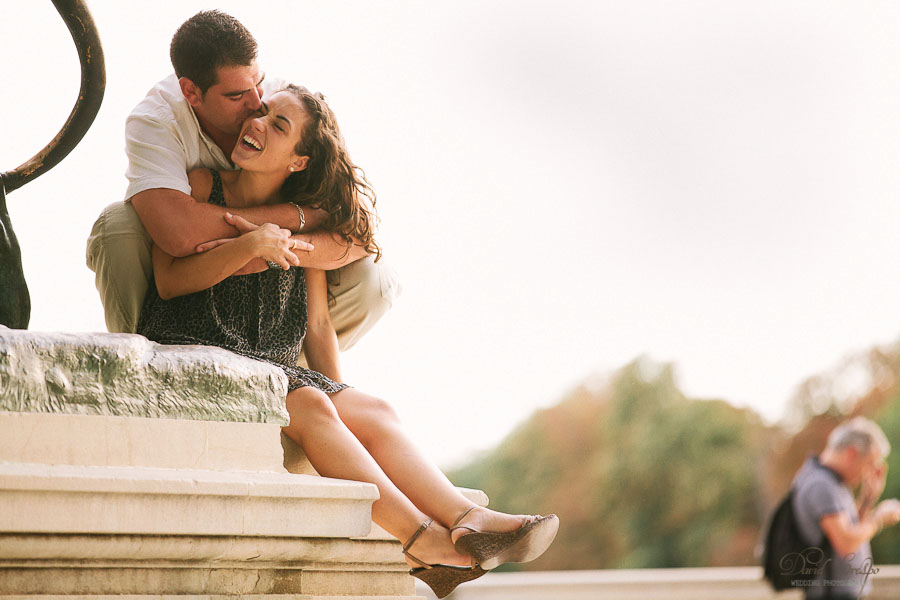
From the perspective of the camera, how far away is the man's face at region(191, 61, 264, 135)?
3037 millimetres

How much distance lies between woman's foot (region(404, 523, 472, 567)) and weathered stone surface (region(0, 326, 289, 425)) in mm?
419

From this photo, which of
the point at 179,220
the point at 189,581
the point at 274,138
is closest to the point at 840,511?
the point at 274,138

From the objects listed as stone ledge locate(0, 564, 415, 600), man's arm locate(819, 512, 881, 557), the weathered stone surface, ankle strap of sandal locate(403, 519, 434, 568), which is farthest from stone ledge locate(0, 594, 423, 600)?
man's arm locate(819, 512, 881, 557)

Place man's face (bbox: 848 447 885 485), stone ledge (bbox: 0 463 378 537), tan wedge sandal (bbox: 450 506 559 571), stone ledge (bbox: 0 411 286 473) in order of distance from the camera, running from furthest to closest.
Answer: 1. man's face (bbox: 848 447 885 485)
2. tan wedge sandal (bbox: 450 506 559 571)
3. stone ledge (bbox: 0 411 286 473)
4. stone ledge (bbox: 0 463 378 537)

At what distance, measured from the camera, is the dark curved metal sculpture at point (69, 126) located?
2.66m

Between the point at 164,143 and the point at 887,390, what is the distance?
2074 cm

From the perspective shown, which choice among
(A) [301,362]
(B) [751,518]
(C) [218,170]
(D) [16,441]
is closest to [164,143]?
(C) [218,170]

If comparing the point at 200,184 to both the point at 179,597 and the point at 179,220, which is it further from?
the point at 179,597

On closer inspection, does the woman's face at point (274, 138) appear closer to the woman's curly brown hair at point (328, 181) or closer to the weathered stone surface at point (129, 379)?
the woman's curly brown hair at point (328, 181)

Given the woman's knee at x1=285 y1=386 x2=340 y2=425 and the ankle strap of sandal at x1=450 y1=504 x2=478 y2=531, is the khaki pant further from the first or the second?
the ankle strap of sandal at x1=450 y1=504 x2=478 y2=531

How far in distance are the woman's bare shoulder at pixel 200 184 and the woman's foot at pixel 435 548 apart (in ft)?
3.60

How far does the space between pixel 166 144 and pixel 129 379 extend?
88cm

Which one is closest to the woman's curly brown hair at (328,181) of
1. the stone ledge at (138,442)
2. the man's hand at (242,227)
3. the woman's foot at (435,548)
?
the man's hand at (242,227)

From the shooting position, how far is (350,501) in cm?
232
